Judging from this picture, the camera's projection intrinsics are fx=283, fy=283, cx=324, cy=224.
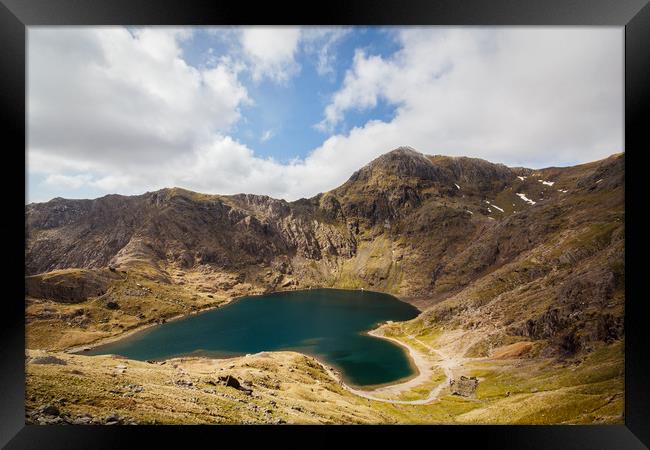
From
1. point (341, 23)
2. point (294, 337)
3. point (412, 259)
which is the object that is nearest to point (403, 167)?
point (412, 259)

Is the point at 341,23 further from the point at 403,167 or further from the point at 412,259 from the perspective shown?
the point at 403,167

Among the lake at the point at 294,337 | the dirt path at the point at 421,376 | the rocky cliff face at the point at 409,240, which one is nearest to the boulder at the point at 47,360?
the dirt path at the point at 421,376

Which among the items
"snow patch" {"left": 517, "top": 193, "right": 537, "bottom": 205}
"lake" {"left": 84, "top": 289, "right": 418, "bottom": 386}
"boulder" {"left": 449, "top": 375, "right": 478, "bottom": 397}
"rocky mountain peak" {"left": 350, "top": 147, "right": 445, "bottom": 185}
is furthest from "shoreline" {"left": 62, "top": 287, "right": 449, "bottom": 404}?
"snow patch" {"left": 517, "top": 193, "right": 537, "bottom": 205}

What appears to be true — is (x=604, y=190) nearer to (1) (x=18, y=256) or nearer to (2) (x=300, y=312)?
(2) (x=300, y=312)

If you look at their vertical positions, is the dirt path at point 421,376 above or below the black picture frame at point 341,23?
below

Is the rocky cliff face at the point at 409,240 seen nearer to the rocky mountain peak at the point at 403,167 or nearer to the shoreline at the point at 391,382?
the rocky mountain peak at the point at 403,167

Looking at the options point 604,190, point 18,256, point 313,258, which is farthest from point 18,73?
point 313,258
